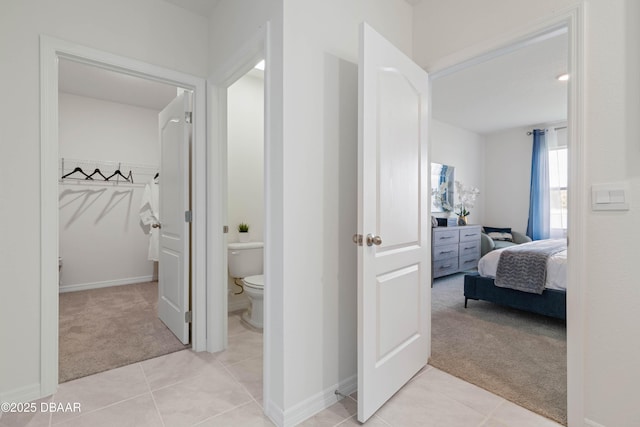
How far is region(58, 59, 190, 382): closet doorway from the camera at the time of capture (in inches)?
111

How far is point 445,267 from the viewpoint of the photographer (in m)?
4.81

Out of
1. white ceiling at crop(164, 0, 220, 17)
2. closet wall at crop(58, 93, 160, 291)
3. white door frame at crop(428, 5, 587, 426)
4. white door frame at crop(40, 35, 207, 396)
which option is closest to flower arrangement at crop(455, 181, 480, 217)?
white door frame at crop(428, 5, 587, 426)

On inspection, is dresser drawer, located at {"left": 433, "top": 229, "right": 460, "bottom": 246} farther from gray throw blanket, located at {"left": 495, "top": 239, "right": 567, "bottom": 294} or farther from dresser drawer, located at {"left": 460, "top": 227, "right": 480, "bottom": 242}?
gray throw blanket, located at {"left": 495, "top": 239, "right": 567, "bottom": 294}

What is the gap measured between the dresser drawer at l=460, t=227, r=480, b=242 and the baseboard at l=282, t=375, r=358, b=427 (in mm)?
3893

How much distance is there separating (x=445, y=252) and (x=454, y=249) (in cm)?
28

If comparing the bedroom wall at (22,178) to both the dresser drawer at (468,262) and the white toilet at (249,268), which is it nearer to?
the white toilet at (249,268)

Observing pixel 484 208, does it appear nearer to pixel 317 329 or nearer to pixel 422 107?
pixel 422 107

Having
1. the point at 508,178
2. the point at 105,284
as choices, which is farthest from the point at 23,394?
the point at 508,178

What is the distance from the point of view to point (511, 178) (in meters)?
6.17

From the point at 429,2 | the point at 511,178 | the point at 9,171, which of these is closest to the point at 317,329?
the point at 9,171

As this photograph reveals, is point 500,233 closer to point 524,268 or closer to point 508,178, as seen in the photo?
point 508,178

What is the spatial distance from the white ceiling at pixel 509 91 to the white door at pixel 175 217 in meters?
2.41

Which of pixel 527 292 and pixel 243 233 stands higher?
pixel 243 233

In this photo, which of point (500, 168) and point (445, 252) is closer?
point (445, 252)
